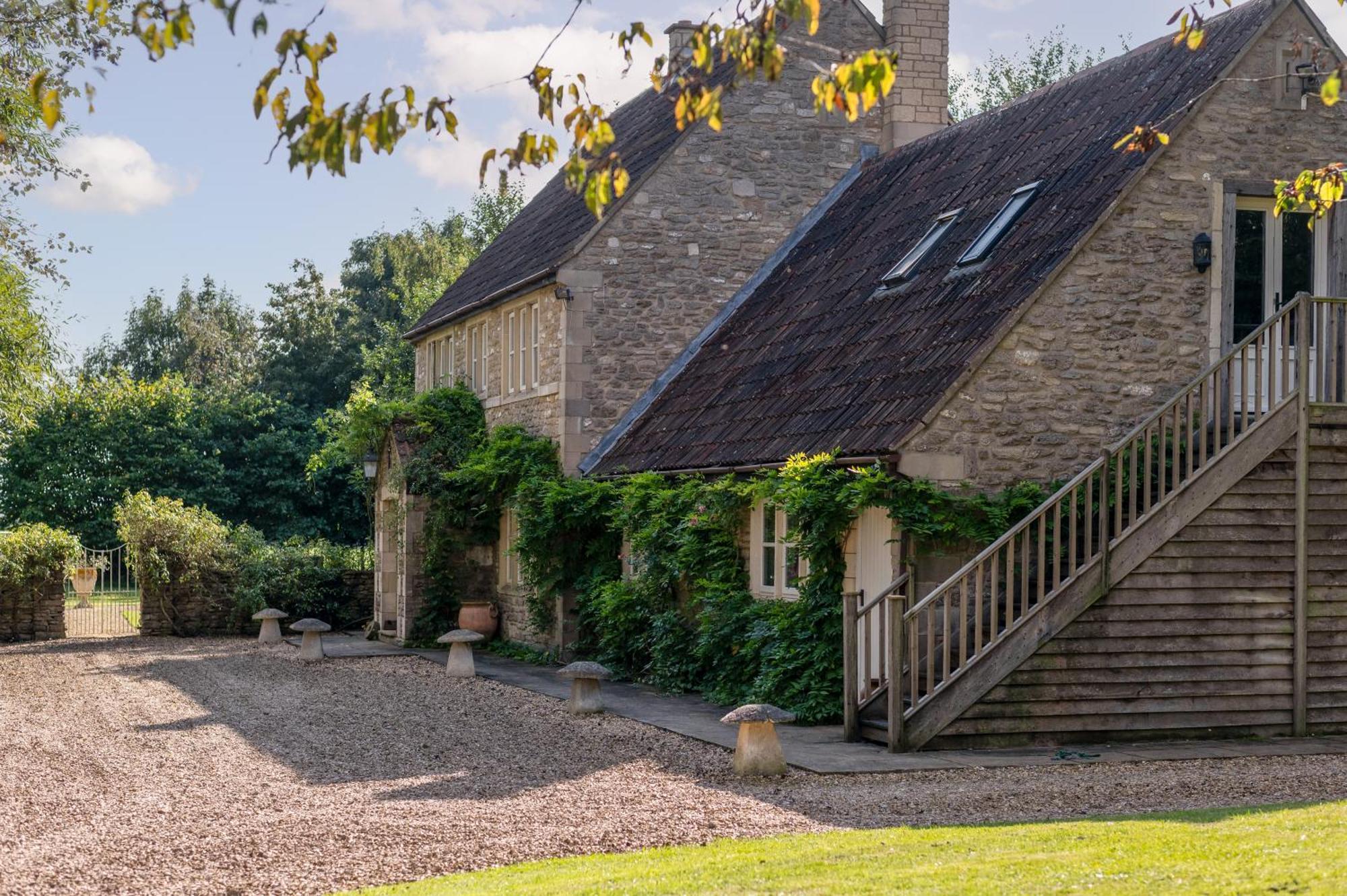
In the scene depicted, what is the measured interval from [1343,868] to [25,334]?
19937 mm

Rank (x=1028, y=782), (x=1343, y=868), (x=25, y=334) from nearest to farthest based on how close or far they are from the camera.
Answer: (x=1343, y=868), (x=1028, y=782), (x=25, y=334)

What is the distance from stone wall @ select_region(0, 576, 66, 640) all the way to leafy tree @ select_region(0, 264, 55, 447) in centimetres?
544

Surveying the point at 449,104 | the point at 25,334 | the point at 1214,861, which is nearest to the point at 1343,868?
the point at 1214,861

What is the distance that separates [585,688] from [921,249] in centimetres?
629

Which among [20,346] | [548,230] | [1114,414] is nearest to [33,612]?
[20,346]

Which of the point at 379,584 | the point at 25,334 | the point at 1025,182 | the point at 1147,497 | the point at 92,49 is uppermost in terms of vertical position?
the point at 92,49

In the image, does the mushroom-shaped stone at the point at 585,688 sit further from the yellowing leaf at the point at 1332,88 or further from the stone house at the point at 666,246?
the yellowing leaf at the point at 1332,88

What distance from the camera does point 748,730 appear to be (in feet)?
40.7

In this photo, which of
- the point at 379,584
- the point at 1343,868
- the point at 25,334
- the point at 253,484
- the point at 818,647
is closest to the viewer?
the point at 1343,868

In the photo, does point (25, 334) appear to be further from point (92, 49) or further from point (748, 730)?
point (748, 730)

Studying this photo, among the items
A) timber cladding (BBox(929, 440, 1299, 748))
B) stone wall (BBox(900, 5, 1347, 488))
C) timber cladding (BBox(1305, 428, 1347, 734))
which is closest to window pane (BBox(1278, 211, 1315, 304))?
stone wall (BBox(900, 5, 1347, 488))

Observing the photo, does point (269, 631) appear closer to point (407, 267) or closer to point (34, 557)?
point (34, 557)

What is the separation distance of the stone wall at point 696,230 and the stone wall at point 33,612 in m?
11.4

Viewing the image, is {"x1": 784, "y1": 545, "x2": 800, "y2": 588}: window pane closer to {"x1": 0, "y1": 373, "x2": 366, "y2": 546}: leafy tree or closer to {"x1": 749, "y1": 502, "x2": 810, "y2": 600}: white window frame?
{"x1": 749, "y1": 502, "x2": 810, "y2": 600}: white window frame
